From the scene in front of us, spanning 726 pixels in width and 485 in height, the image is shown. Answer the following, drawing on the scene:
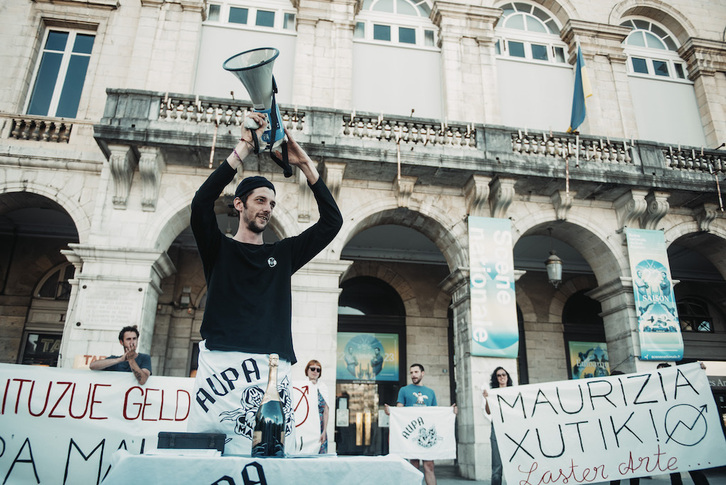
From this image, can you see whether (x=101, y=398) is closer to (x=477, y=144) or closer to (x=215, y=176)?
(x=215, y=176)

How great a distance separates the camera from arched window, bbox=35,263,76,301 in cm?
1412

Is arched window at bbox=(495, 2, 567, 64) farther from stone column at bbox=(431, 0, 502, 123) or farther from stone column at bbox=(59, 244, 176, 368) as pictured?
stone column at bbox=(59, 244, 176, 368)

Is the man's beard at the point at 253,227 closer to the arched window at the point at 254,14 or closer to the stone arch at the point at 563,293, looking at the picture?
the arched window at the point at 254,14

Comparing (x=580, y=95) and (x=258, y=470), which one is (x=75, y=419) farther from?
(x=580, y=95)

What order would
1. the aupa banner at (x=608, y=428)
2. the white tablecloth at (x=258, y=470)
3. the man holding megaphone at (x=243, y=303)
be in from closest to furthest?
1. the white tablecloth at (x=258, y=470)
2. the man holding megaphone at (x=243, y=303)
3. the aupa banner at (x=608, y=428)

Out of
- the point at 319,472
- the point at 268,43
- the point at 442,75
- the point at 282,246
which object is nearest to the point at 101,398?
the point at 282,246

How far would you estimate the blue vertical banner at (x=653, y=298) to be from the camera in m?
11.3

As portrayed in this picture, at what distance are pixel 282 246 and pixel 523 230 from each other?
10408 mm

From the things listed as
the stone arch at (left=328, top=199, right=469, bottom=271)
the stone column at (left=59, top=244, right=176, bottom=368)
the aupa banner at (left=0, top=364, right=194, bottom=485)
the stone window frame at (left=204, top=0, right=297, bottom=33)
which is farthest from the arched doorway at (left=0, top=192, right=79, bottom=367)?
the aupa banner at (left=0, top=364, right=194, bottom=485)

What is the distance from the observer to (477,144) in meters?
11.9

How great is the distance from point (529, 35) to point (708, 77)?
5821 mm

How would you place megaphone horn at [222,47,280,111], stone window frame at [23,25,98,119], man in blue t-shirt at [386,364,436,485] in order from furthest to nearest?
stone window frame at [23,25,98,119]
man in blue t-shirt at [386,364,436,485]
megaphone horn at [222,47,280,111]

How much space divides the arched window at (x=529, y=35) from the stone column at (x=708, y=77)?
424cm

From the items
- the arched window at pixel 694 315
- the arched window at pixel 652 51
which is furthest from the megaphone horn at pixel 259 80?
the arched window at pixel 694 315
